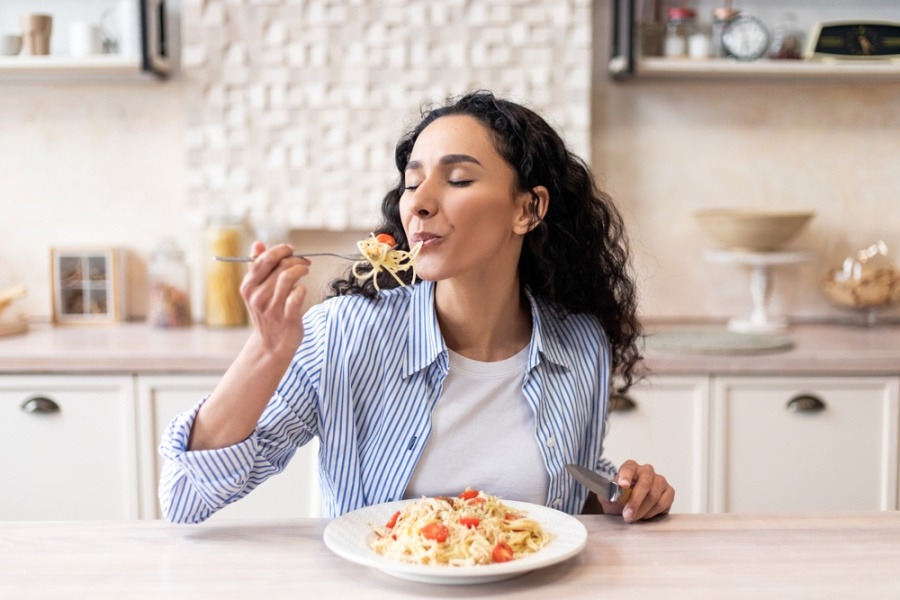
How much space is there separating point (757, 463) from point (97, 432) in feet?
5.64

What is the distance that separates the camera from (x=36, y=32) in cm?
269

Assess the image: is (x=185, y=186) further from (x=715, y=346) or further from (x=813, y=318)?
(x=813, y=318)

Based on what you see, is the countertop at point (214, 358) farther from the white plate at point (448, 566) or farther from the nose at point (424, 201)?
the white plate at point (448, 566)

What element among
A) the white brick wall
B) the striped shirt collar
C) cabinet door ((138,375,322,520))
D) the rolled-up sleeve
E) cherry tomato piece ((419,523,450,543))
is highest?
the white brick wall

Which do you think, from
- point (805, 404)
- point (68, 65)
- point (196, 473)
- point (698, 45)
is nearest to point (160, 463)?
point (68, 65)

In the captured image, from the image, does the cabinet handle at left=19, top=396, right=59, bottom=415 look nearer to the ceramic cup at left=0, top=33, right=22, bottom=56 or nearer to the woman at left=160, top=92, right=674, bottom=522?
the ceramic cup at left=0, top=33, right=22, bottom=56

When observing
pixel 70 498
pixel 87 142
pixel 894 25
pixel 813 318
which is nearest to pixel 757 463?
pixel 813 318

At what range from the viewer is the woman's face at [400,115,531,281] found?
4.62ft

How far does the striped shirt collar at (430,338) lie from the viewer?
146 cm

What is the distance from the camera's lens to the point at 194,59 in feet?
9.02

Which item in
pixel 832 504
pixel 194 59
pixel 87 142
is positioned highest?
Result: pixel 194 59

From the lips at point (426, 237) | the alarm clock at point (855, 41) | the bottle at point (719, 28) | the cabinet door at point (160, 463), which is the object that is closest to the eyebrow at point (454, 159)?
the lips at point (426, 237)

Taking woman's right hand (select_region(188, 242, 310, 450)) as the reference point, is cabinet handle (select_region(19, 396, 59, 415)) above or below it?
below

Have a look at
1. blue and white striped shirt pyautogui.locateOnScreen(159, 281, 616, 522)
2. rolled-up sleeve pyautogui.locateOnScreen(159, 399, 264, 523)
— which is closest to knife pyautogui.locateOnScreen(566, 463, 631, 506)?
blue and white striped shirt pyautogui.locateOnScreen(159, 281, 616, 522)
